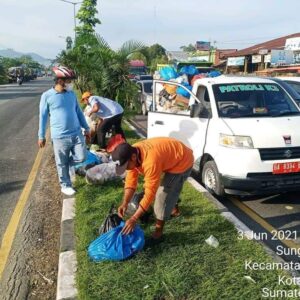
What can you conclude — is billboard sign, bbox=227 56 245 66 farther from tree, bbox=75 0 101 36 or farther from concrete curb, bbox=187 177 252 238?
concrete curb, bbox=187 177 252 238

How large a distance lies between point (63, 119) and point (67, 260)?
90.4 inches

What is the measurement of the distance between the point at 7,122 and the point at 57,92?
992 centimetres

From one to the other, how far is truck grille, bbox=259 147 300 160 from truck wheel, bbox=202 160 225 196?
70 cm

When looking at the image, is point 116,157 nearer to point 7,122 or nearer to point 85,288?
point 85,288

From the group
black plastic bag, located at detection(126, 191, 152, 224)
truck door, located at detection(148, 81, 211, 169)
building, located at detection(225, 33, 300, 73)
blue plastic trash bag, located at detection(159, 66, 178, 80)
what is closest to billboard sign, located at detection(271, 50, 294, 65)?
building, located at detection(225, 33, 300, 73)

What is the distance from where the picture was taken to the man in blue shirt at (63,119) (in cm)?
549

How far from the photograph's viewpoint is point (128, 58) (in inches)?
425

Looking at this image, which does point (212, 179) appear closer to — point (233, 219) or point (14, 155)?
point (233, 219)

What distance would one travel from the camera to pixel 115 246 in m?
3.73

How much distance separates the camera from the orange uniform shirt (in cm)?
345

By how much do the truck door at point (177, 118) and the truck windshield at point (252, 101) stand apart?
0.29 m

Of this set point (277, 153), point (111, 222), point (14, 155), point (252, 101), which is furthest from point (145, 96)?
point (111, 222)

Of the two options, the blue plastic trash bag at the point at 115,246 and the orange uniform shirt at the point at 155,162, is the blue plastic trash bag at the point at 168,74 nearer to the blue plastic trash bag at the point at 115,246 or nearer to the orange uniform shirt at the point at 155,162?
the orange uniform shirt at the point at 155,162

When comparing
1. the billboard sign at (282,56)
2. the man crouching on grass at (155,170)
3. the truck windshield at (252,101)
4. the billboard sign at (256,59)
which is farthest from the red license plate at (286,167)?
the billboard sign at (256,59)
